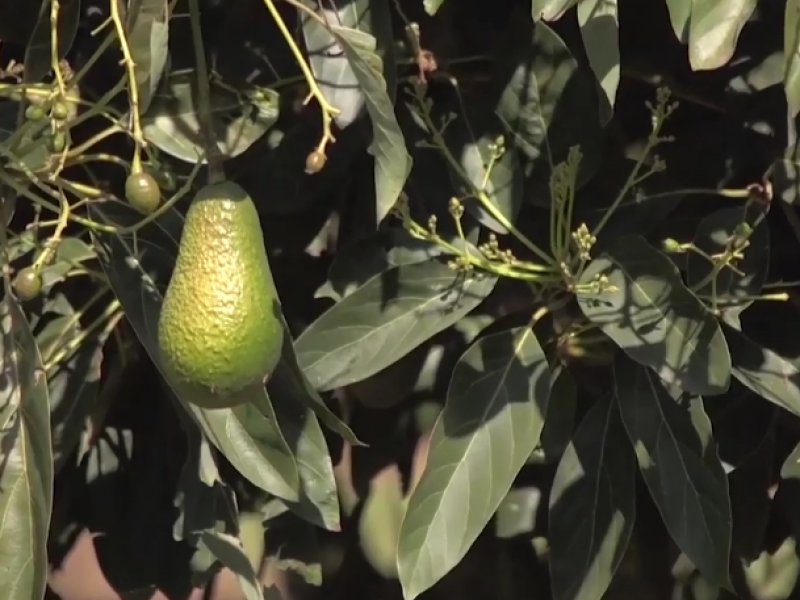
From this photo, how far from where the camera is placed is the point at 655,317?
1.77 feet

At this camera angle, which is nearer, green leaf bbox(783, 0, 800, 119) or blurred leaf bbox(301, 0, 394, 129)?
green leaf bbox(783, 0, 800, 119)

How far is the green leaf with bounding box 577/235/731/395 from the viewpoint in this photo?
20.1 inches

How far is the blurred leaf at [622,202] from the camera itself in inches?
23.5

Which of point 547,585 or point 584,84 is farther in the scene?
point 547,585

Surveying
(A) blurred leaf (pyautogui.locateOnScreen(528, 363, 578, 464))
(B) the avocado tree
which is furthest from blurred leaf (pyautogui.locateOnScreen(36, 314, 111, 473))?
(A) blurred leaf (pyautogui.locateOnScreen(528, 363, 578, 464))

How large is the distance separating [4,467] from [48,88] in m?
0.22

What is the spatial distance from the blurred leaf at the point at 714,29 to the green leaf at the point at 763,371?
0.19 metres

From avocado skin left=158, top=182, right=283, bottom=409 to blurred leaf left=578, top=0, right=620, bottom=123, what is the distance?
Result: 0.18m

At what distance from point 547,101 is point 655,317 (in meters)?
0.15

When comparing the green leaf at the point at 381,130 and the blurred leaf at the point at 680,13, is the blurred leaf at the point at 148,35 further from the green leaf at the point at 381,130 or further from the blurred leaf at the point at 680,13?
the blurred leaf at the point at 680,13

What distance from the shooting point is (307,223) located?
2.27 feet

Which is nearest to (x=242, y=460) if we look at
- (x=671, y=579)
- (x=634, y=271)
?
(x=634, y=271)

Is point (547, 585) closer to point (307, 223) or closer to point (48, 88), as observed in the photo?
point (307, 223)

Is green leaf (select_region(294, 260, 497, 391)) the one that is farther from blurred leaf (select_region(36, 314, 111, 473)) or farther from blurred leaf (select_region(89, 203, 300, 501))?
blurred leaf (select_region(36, 314, 111, 473))
